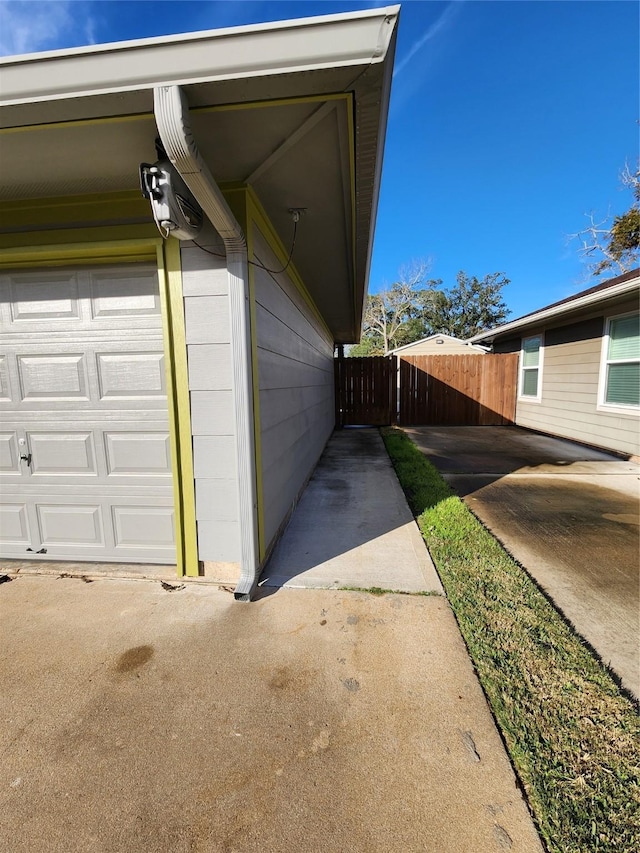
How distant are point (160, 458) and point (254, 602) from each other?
113 cm

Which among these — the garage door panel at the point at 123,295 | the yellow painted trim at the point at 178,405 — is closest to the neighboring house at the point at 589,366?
the yellow painted trim at the point at 178,405

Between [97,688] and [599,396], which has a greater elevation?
[599,396]

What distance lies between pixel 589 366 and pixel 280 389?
6.36 m

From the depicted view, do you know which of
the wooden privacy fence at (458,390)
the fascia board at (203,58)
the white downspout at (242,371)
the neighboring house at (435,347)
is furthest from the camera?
the neighboring house at (435,347)

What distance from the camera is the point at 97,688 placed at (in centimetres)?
162

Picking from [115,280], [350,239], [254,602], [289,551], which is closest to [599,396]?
[350,239]

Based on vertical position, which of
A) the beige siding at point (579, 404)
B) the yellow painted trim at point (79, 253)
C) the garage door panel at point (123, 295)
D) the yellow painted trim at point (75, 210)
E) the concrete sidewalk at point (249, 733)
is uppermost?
the yellow painted trim at point (75, 210)

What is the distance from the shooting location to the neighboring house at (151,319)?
1.76 metres

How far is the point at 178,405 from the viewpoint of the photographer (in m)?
2.36

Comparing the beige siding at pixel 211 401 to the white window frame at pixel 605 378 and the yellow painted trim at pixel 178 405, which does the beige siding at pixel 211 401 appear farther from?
the white window frame at pixel 605 378

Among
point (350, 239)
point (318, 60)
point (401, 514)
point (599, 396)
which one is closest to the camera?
point (318, 60)

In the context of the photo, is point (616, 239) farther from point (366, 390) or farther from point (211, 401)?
point (211, 401)

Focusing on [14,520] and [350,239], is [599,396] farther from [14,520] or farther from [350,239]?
[14,520]

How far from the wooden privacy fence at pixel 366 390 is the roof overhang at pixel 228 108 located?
8197 millimetres
